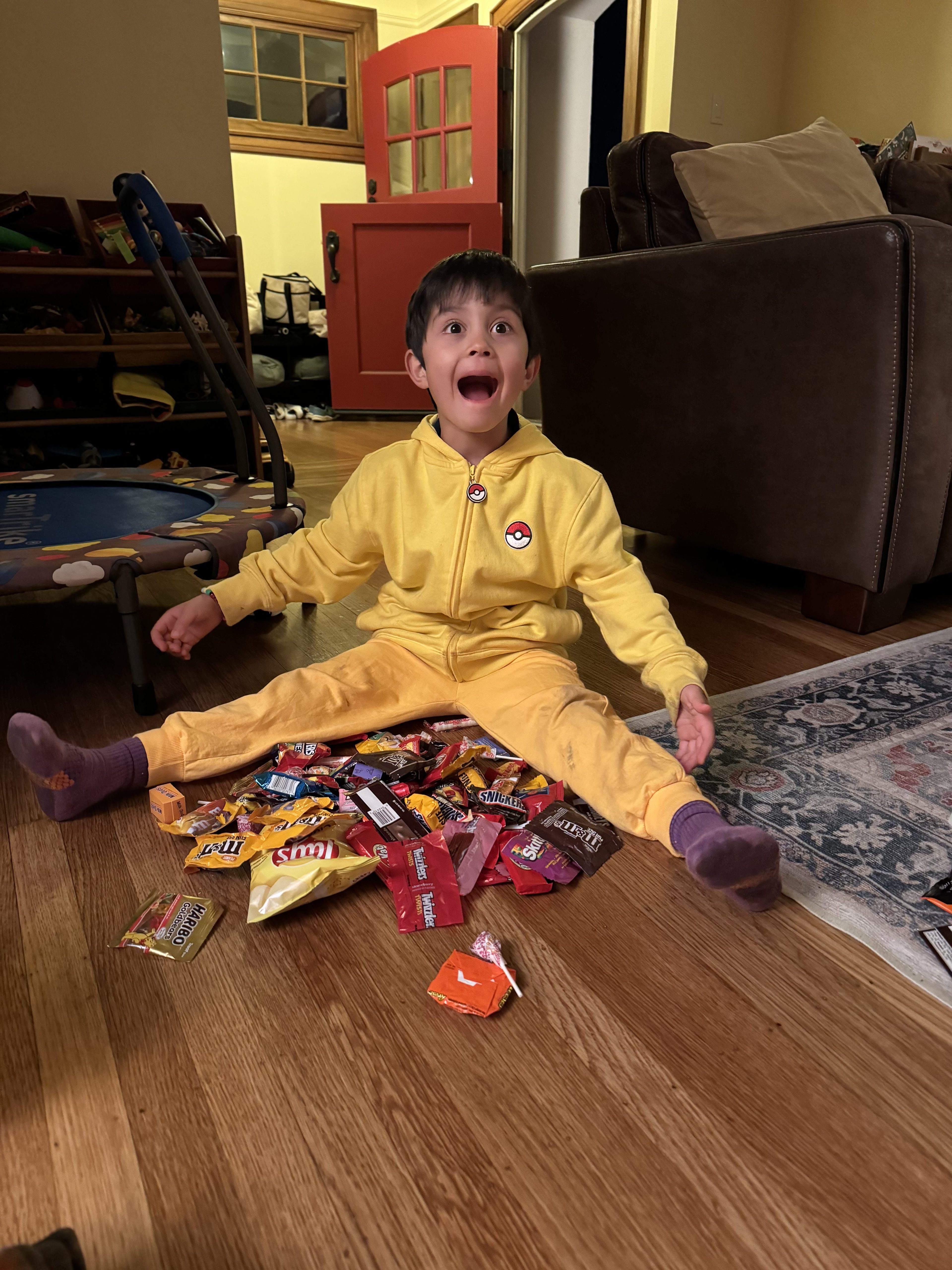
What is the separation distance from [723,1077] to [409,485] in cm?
82

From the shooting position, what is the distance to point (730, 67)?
3.70 m

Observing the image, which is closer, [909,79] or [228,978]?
[228,978]

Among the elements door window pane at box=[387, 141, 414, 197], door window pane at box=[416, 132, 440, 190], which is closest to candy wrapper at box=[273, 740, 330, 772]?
door window pane at box=[416, 132, 440, 190]

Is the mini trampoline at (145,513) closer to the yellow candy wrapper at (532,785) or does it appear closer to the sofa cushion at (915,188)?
the yellow candy wrapper at (532,785)

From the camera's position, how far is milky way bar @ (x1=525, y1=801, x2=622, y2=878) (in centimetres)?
95

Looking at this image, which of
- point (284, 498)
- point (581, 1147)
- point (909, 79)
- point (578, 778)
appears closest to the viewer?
point (581, 1147)

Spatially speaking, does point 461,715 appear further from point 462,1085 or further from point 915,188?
point 915,188

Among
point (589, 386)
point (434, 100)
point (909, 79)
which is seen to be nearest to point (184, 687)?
point (589, 386)

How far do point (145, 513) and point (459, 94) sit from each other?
3.98 metres

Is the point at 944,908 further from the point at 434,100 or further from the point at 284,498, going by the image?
the point at 434,100

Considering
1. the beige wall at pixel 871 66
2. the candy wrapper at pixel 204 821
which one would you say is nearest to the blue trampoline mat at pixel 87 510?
the candy wrapper at pixel 204 821

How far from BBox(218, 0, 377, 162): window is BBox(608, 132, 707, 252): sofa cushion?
4.43 m

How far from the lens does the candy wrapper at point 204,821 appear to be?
39.0 inches

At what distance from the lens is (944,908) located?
2.87 ft
